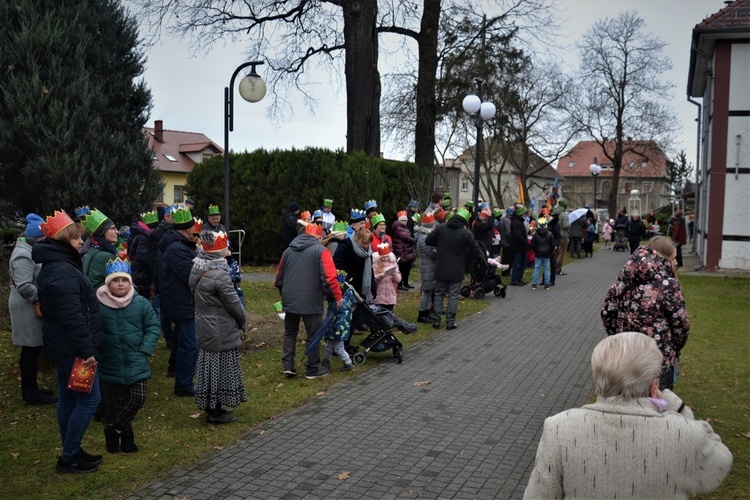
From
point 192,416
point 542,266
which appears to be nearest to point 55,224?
point 192,416

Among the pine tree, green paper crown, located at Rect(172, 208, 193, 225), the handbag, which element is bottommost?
the handbag

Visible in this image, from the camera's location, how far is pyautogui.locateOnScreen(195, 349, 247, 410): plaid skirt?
7.02 meters

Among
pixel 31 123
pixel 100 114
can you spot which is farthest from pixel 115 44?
pixel 31 123

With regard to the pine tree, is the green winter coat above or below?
below

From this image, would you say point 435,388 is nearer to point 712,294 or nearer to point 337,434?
point 337,434

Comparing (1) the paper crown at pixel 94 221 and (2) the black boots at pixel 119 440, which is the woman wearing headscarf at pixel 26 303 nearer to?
(1) the paper crown at pixel 94 221

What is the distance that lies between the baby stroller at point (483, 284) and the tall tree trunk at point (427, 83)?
10.3m

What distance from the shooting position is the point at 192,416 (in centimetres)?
744

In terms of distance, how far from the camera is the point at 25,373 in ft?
25.4

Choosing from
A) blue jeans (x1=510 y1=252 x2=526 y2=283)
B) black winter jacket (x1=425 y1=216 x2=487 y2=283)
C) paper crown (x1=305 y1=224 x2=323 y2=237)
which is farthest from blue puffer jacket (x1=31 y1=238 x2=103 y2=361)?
blue jeans (x1=510 y1=252 x2=526 y2=283)

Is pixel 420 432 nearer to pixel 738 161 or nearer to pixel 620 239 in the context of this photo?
pixel 738 161

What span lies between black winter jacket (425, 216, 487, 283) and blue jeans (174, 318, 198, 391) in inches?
→ 204

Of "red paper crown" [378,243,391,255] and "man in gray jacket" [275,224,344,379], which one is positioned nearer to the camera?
"man in gray jacket" [275,224,344,379]

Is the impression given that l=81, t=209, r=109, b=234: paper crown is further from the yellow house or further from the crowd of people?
the yellow house
